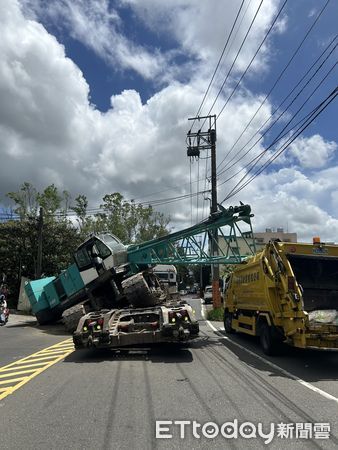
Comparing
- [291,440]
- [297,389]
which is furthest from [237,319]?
[291,440]

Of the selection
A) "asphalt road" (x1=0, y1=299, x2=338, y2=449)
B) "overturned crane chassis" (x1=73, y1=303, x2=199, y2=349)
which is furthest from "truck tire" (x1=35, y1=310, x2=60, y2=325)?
"overturned crane chassis" (x1=73, y1=303, x2=199, y2=349)

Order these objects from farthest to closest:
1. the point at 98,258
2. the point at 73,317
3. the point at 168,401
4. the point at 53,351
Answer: the point at 98,258 < the point at 73,317 < the point at 53,351 < the point at 168,401

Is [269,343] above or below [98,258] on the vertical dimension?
below

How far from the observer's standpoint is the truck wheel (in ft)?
37.5

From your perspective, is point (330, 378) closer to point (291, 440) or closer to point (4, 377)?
point (291, 440)

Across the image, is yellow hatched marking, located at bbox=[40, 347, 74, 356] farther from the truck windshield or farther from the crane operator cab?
the truck windshield

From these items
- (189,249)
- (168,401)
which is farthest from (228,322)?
(168,401)

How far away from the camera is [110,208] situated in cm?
5341

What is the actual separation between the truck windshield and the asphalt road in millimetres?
1405

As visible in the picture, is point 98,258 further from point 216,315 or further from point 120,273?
point 216,315

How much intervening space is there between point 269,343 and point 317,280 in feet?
7.08

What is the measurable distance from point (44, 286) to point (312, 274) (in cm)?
1311

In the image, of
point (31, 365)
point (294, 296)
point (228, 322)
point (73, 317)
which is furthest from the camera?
point (228, 322)

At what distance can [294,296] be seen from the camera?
10.1 meters
